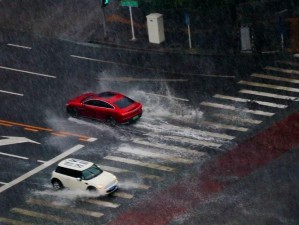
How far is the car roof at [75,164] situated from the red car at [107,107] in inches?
243

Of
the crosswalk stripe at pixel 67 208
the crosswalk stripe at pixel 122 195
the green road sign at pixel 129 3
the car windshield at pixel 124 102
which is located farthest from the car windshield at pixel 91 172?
the green road sign at pixel 129 3

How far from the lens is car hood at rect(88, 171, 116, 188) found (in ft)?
137

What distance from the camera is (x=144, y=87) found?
5347cm

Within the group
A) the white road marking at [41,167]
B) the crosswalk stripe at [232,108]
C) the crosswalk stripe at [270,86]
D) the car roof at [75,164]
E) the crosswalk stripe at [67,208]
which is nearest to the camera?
the crosswalk stripe at [67,208]

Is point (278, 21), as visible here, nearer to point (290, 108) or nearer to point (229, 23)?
point (229, 23)

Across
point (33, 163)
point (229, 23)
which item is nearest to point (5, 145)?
point (33, 163)

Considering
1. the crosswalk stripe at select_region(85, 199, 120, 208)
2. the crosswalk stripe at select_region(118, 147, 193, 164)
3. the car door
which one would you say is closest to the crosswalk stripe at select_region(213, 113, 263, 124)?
the crosswalk stripe at select_region(118, 147, 193, 164)

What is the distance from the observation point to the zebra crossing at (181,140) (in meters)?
41.4

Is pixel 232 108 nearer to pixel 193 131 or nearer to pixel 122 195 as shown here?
pixel 193 131

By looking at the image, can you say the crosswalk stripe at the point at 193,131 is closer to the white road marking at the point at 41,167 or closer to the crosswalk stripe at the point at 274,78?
the white road marking at the point at 41,167

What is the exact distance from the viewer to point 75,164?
42656 mm

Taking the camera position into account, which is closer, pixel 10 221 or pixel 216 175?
pixel 10 221

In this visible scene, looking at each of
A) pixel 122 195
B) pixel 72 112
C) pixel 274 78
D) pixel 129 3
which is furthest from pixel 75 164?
pixel 129 3

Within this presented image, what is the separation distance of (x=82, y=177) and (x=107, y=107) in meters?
7.83
